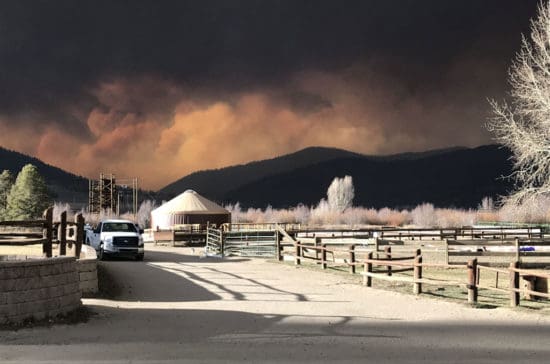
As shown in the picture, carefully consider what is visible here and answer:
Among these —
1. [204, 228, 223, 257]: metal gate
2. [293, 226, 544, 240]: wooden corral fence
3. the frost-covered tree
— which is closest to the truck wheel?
[204, 228, 223, 257]: metal gate

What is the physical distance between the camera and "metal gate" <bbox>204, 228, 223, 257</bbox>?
113ft

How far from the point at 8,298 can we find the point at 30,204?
7247cm

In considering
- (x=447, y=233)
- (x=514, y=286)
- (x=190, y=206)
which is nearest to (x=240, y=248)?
(x=447, y=233)

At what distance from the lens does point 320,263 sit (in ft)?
81.8

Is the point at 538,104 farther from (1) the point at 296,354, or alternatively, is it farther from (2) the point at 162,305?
(1) the point at 296,354

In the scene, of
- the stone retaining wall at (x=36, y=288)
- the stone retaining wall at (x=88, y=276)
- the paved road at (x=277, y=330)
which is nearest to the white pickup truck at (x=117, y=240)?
the paved road at (x=277, y=330)

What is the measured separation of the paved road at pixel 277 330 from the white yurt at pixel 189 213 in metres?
48.9

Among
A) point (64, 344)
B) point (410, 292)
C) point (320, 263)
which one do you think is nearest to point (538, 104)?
point (320, 263)

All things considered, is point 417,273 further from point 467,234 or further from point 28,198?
point 28,198

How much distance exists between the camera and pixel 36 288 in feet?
36.0

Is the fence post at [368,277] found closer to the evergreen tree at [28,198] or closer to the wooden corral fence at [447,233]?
the wooden corral fence at [447,233]

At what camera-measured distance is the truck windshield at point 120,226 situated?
90.8 feet

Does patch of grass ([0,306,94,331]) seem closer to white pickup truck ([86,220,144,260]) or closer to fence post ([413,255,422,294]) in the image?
fence post ([413,255,422,294])

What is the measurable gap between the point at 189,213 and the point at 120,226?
38.5m
